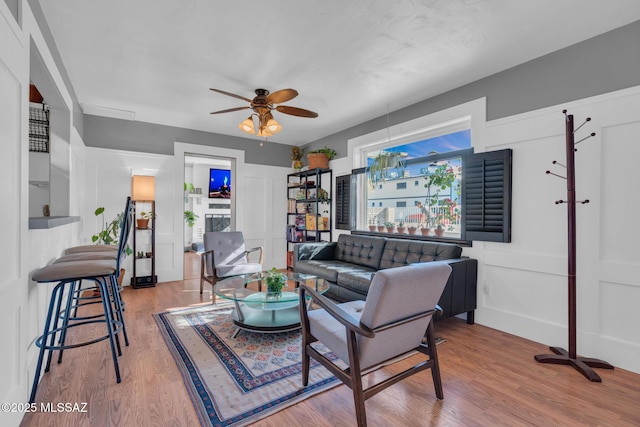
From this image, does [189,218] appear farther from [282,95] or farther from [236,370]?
[236,370]

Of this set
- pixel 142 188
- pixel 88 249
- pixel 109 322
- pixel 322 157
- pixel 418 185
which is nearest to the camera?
pixel 109 322

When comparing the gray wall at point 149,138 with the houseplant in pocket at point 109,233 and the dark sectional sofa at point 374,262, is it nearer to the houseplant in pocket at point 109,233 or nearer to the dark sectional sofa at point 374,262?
the houseplant in pocket at point 109,233

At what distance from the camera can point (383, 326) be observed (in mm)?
1619

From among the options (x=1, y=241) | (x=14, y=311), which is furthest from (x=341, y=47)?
(x=14, y=311)

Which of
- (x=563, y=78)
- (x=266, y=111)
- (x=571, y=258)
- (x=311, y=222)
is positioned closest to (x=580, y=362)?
(x=571, y=258)

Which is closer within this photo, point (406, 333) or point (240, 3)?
point (406, 333)

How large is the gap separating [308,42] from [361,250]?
2662mm

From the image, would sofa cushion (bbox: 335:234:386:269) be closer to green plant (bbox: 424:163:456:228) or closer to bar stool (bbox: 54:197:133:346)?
green plant (bbox: 424:163:456:228)

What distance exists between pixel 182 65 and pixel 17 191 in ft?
6.34

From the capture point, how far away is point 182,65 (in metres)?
2.95

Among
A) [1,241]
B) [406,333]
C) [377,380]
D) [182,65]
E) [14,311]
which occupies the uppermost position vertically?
[182,65]

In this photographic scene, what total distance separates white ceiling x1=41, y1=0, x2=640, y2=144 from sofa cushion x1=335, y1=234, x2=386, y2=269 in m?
1.88

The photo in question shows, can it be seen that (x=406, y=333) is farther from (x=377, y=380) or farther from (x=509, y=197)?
(x=509, y=197)

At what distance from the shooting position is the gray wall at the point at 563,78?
2320 millimetres
